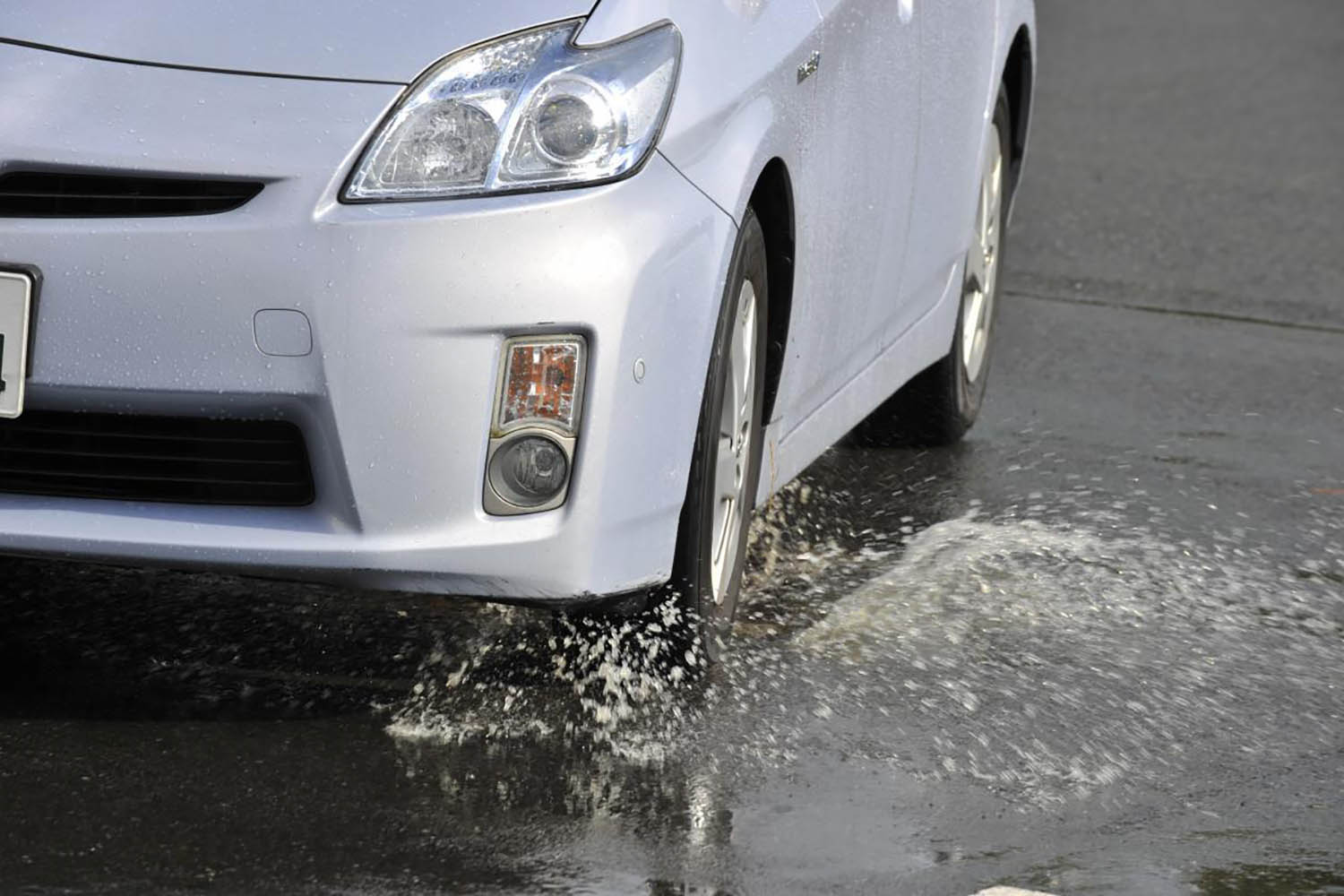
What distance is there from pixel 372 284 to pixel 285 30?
409 millimetres

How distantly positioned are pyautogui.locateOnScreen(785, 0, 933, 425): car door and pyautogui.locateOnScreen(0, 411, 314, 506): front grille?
107 centimetres

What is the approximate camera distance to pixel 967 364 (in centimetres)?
620

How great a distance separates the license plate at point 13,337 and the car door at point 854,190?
132 cm

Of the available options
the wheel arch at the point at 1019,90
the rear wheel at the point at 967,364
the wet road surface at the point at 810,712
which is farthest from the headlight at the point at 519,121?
the wheel arch at the point at 1019,90

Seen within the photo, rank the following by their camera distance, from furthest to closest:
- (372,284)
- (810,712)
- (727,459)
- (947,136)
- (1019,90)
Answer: (1019,90)
(947,136)
(727,459)
(810,712)
(372,284)

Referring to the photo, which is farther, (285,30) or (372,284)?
(285,30)

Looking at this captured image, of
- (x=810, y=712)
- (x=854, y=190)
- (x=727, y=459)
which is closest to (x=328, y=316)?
(x=727, y=459)

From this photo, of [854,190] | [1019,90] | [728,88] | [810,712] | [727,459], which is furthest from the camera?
[1019,90]

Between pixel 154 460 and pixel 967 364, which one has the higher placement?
pixel 967 364

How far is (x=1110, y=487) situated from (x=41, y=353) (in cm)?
Result: 296

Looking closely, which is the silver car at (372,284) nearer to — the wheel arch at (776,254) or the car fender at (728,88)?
the car fender at (728,88)

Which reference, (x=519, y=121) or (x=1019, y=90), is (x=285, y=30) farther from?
(x=1019, y=90)

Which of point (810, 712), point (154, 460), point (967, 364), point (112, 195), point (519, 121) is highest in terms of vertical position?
point (967, 364)

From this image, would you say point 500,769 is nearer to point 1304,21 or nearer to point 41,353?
point 41,353
